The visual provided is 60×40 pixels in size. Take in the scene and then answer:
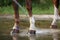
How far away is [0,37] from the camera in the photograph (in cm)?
691

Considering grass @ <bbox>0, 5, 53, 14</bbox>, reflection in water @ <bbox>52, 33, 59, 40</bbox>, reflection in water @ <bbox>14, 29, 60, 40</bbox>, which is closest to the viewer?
reflection in water @ <bbox>52, 33, 59, 40</bbox>

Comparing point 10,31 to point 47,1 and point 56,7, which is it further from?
point 47,1

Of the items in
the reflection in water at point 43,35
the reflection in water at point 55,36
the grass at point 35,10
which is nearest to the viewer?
the reflection in water at point 55,36

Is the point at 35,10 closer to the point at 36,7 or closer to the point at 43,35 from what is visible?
the point at 36,7

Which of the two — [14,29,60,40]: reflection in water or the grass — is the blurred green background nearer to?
the grass

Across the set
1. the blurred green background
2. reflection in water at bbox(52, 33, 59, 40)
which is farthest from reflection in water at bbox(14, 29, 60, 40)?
the blurred green background

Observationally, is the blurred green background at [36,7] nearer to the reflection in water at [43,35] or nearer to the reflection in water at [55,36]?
the reflection in water at [43,35]

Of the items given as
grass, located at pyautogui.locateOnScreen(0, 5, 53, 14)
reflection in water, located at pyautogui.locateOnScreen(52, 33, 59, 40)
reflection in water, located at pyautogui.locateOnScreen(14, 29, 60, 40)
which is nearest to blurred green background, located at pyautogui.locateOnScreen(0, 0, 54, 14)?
grass, located at pyautogui.locateOnScreen(0, 5, 53, 14)

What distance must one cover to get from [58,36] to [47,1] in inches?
361

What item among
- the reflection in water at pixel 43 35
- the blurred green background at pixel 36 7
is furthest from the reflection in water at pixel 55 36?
the blurred green background at pixel 36 7

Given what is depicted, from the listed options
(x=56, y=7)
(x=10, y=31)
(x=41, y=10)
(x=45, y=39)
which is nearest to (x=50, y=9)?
(x=41, y=10)

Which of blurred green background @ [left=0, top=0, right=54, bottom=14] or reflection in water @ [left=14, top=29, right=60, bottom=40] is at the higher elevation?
blurred green background @ [left=0, top=0, right=54, bottom=14]

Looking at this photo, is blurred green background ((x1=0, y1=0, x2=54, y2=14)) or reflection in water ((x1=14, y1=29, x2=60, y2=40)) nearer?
reflection in water ((x1=14, y1=29, x2=60, y2=40))

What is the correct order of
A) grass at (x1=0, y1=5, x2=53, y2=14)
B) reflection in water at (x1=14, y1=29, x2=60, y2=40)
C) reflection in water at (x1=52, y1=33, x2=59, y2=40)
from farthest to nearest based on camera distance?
grass at (x1=0, y1=5, x2=53, y2=14)
reflection in water at (x1=14, y1=29, x2=60, y2=40)
reflection in water at (x1=52, y1=33, x2=59, y2=40)
